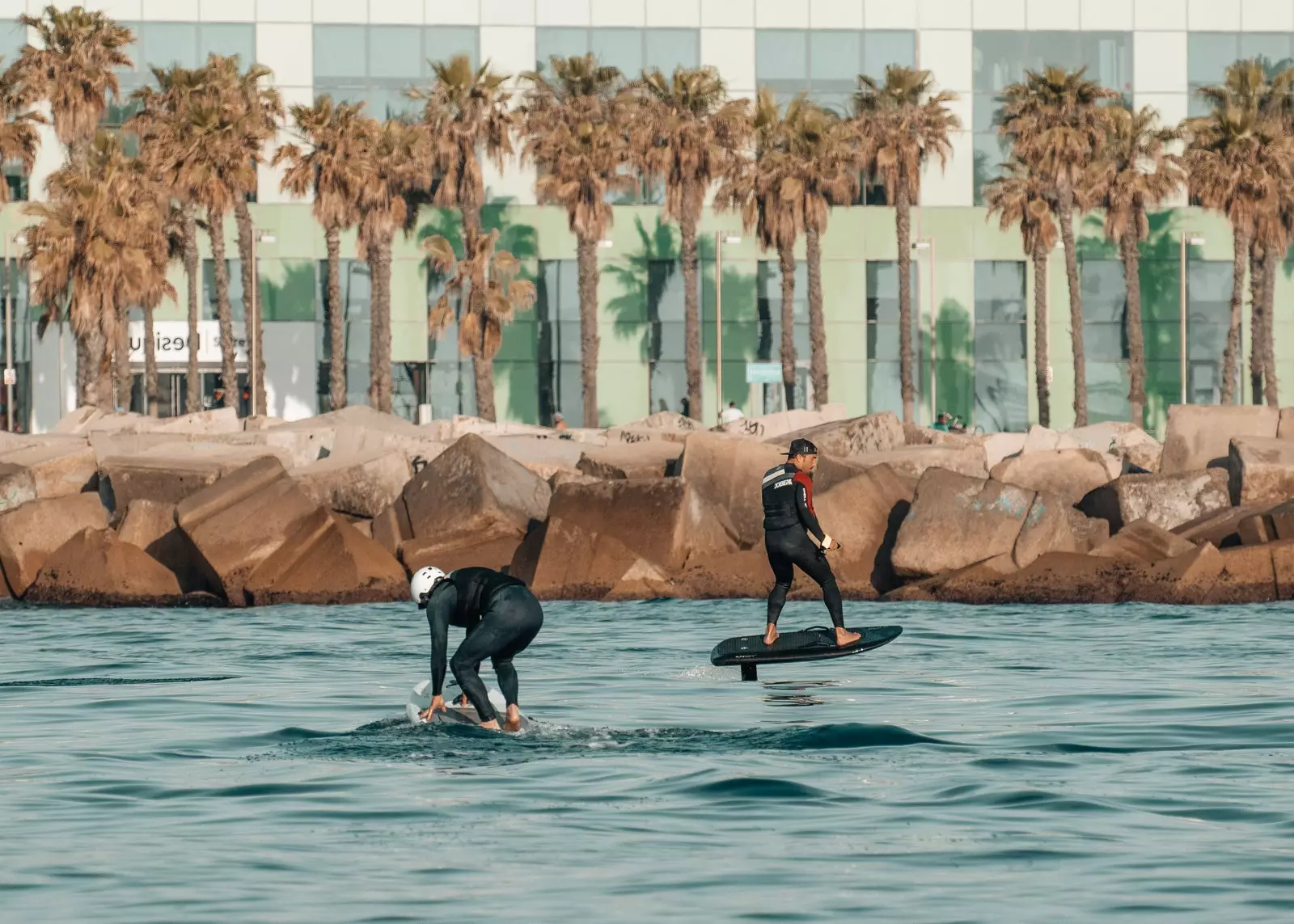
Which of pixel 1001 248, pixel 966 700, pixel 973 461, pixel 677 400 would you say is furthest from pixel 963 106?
pixel 966 700

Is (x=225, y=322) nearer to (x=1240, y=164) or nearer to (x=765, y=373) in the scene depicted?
(x=765, y=373)

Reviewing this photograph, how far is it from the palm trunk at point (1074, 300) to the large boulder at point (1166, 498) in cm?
2580

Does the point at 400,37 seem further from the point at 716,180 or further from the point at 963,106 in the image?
the point at 963,106

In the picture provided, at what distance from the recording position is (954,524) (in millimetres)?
27453

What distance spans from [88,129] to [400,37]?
35.7 feet

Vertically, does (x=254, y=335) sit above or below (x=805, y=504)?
above

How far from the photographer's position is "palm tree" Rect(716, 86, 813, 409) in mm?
55812

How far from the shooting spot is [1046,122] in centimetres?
5681

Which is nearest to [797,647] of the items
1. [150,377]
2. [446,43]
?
[150,377]

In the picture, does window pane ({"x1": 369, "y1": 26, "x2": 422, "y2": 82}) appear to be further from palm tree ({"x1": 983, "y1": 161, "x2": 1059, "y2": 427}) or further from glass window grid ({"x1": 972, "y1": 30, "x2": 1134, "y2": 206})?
palm tree ({"x1": 983, "y1": 161, "x2": 1059, "y2": 427})

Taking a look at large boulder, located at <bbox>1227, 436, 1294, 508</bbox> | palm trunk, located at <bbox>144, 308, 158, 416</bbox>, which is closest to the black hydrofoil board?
large boulder, located at <bbox>1227, 436, 1294, 508</bbox>

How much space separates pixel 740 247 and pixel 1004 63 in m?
9.74

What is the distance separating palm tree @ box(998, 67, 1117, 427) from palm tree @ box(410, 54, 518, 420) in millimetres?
13897

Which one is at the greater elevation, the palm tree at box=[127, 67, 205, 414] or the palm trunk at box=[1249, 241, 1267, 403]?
the palm tree at box=[127, 67, 205, 414]
